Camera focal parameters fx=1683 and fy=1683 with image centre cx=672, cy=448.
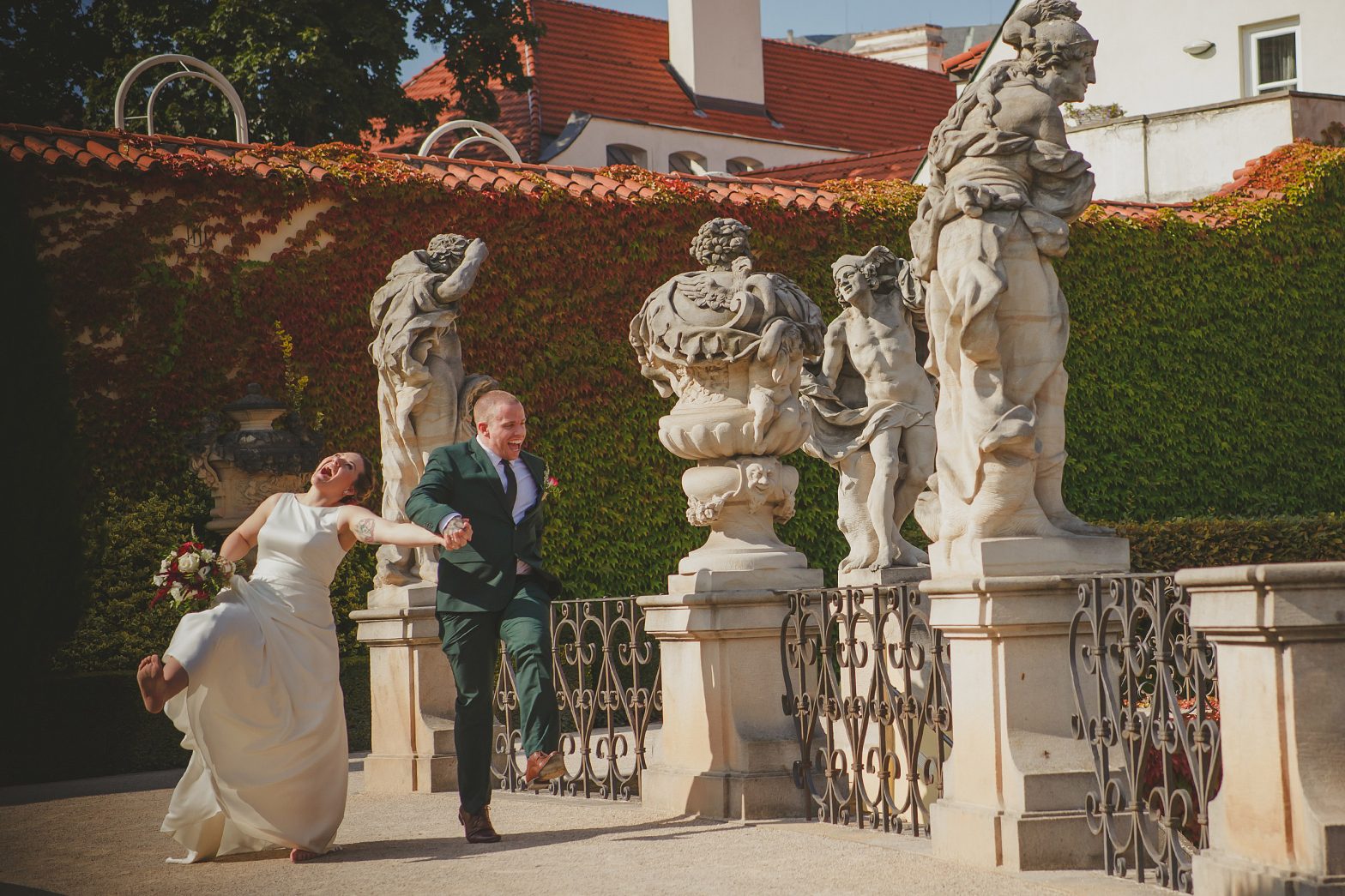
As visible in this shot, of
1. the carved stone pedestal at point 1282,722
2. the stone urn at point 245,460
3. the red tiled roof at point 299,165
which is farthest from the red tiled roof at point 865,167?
the carved stone pedestal at point 1282,722

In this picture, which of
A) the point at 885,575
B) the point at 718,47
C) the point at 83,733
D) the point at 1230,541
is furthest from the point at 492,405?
the point at 718,47

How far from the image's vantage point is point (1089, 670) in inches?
233

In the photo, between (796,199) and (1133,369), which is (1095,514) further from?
(796,199)

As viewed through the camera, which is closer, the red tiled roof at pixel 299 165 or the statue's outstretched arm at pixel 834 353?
the statue's outstretched arm at pixel 834 353

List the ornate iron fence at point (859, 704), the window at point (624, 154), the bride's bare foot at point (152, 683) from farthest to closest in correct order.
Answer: the window at point (624, 154) → the ornate iron fence at point (859, 704) → the bride's bare foot at point (152, 683)

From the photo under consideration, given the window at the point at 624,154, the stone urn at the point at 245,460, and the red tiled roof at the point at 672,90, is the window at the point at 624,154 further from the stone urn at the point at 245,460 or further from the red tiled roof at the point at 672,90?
the stone urn at the point at 245,460

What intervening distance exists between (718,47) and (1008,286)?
25.3 m

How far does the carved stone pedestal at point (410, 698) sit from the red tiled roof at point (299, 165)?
19.0ft

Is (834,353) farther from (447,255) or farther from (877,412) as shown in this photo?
(447,255)

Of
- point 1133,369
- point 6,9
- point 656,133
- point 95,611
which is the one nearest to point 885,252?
point 95,611

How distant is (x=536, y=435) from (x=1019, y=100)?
9.14 m

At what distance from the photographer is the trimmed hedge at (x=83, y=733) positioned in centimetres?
1209

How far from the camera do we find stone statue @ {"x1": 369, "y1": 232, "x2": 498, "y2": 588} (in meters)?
9.60

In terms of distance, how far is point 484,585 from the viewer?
6926 mm
